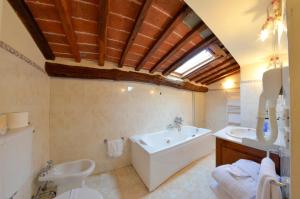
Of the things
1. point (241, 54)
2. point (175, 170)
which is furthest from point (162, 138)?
point (241, 54)

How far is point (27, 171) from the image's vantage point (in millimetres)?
1217

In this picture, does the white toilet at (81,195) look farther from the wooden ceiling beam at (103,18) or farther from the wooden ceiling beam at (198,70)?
the wooden ceiling beam at (198,70)

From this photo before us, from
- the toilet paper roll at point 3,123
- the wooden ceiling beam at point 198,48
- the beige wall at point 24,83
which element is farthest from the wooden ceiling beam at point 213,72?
the toilet paper roll at point 3,123

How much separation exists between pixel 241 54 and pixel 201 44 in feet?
2.96

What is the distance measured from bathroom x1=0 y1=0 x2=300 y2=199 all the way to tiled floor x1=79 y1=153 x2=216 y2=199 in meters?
0.02

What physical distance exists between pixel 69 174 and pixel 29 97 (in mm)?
1232

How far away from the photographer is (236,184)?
128 centimetres

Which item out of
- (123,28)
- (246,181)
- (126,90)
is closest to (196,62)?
(126,90)

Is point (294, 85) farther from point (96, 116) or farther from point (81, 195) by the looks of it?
point (96, 116)

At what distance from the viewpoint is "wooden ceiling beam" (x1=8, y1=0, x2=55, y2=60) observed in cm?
128

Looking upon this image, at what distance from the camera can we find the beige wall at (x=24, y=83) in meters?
1.18

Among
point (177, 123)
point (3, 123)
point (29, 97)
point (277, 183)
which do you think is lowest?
point (177, 123)

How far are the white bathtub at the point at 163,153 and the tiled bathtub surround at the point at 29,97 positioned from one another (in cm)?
162

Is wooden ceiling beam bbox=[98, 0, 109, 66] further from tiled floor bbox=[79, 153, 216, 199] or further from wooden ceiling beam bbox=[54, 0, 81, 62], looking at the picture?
tiled floor bbox=[79, 153, 216, 199]
